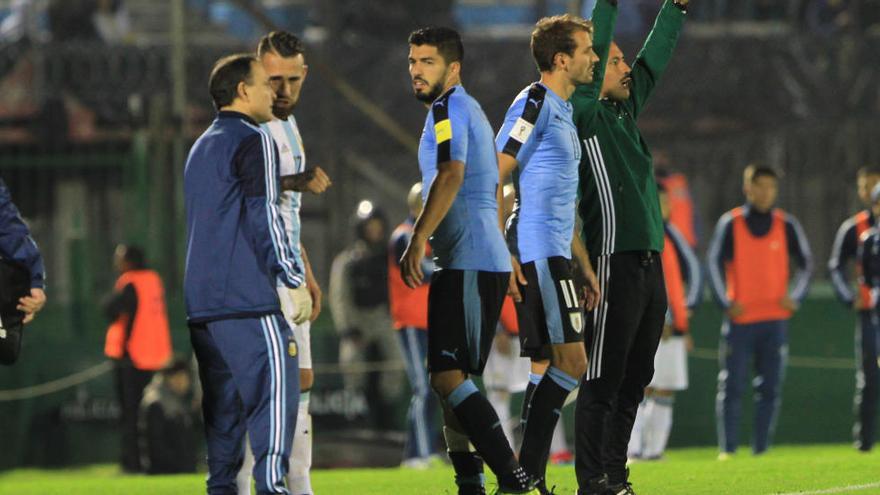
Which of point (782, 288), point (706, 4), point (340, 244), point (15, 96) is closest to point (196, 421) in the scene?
point (340, 244)

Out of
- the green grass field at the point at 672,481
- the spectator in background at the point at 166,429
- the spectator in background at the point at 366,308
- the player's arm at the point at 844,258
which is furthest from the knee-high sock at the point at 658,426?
the spectator in background at the point at 166,429

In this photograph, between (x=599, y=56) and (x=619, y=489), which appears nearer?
(x=619, y=489)

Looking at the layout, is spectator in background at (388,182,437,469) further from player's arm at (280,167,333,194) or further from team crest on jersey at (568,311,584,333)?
player's arm at (280,167,333,194)

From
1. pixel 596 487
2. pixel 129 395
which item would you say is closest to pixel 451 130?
pixel 596 487

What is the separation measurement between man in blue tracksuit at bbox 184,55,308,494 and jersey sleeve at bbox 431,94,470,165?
2.23ft

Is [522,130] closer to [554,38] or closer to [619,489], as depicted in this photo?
[554,38]

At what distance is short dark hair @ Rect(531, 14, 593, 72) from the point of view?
7.35 meters

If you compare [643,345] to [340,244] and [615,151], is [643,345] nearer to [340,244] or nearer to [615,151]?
[615,151]

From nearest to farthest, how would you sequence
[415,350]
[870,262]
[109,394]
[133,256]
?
[870,262]
[415,350]
[133,256]
[109,394]

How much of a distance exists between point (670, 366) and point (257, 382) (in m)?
6.17

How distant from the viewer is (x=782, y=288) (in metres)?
13.6

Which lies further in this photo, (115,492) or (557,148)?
(115,492)

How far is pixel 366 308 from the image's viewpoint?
50.0ft

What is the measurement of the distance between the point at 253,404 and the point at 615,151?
176 centimetres
